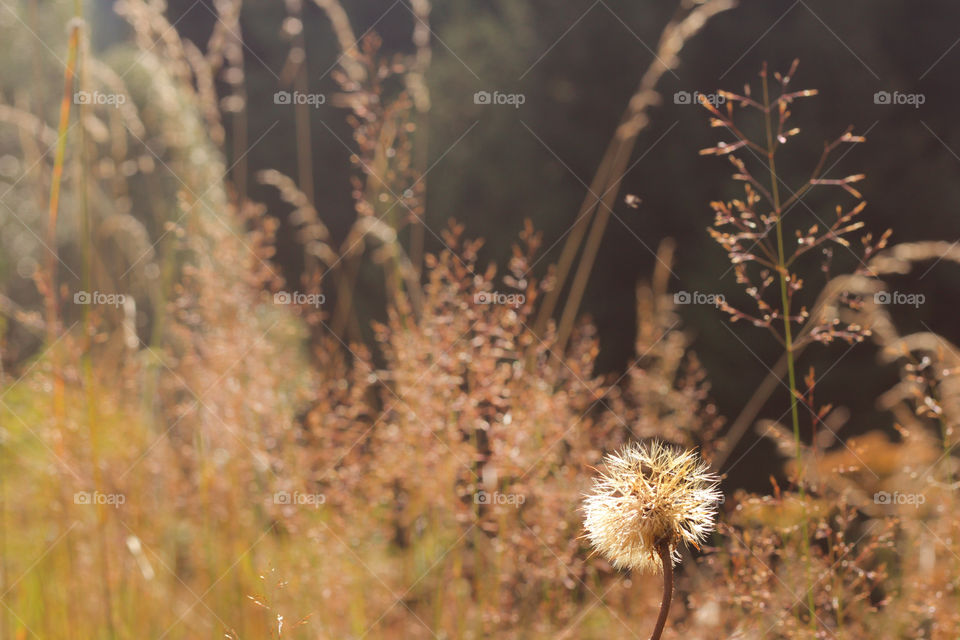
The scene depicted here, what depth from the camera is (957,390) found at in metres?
1.70

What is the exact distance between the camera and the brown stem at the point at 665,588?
26.6 inches
